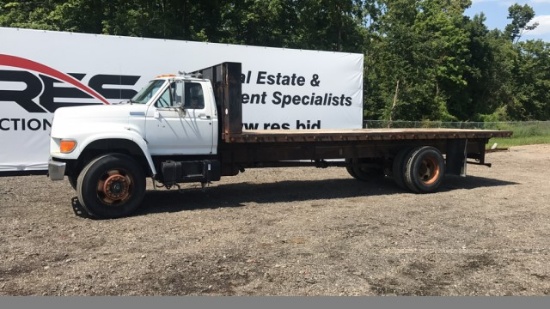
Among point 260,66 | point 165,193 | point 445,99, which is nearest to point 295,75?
point 260,66

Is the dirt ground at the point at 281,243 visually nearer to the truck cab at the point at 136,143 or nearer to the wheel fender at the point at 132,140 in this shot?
the truck cab at the point at 136,143

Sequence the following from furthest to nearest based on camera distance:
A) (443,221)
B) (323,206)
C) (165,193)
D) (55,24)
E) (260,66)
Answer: (55,24) < (260,66) < (165,193) < (323,206) < (443,221)

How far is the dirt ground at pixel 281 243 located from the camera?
513cm

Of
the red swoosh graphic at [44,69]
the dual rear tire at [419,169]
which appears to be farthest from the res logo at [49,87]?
the dual rear tire at [419,169]

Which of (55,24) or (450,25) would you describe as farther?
(450,25)

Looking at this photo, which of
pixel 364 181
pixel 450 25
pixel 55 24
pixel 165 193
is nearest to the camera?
pixel 165 193

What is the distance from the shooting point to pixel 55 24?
21.8 meters

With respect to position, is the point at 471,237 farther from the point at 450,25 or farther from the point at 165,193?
the point at 450,25

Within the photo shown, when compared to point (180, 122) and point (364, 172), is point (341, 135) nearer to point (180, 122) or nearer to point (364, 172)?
point (364, 172)

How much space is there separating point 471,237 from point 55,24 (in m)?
20.5

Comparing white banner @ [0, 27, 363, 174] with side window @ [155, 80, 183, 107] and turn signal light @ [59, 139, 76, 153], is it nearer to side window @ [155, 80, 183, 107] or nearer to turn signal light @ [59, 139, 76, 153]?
side window @ [155, 80, 183, 107]

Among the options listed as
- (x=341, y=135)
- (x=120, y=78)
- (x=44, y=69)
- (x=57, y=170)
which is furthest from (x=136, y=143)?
(x=44, y=69)

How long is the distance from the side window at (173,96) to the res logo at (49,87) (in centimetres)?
427

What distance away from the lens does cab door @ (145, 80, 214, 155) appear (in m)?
8.45
